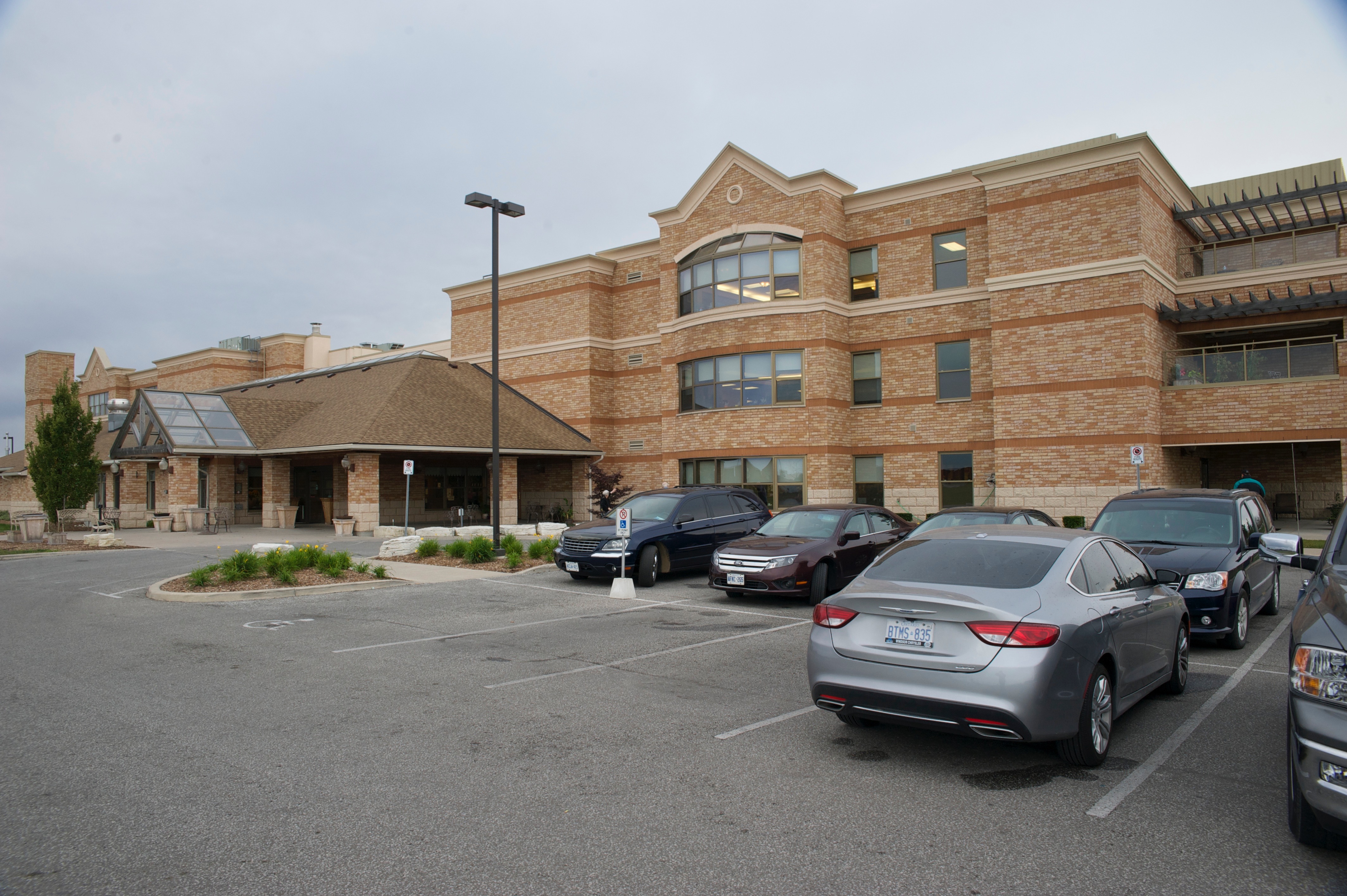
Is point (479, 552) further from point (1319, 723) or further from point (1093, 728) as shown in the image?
point (1319, 723)

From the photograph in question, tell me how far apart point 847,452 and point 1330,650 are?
22600mm

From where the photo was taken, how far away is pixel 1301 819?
157 inches

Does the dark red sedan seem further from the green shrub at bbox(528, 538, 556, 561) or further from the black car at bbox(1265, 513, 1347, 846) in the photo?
the black car at bbox(1265, 513, 1347, 846)

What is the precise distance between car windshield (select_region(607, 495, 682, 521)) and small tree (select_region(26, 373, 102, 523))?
74.4 ft

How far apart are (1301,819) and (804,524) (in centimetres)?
933

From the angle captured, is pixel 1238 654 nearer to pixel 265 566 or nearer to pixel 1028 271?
pixel 265 566

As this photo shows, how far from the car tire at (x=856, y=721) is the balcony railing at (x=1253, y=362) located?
20.5 meters

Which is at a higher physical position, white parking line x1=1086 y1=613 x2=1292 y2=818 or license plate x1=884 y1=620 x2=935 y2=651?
license plate x1=884 y1=620 x2=935 y2=651

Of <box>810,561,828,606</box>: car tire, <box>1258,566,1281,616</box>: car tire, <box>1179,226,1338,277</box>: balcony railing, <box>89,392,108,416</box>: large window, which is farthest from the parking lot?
<box>89,392,108,416</box>: large window

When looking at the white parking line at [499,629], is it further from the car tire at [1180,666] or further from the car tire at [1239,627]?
the car tire at [1239,627]

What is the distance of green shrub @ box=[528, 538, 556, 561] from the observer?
1770 centimetres

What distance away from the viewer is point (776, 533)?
1323cm

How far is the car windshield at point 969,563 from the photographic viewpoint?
5543 mm

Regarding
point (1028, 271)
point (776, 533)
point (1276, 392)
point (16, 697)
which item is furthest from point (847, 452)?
point (16, 697)
